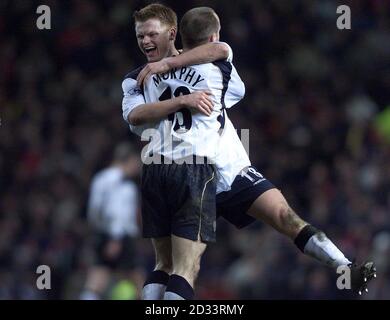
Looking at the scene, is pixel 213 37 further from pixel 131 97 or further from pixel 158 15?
pixel 131 97

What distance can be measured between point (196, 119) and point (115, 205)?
4144 millimetres

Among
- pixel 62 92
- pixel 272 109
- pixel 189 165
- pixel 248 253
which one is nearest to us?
pixel 189 165

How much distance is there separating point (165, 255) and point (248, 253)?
5.33m

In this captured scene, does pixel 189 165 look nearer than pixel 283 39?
Yes

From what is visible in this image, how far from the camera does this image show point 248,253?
13.0 m

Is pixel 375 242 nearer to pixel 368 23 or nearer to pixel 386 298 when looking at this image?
pixel 386 298

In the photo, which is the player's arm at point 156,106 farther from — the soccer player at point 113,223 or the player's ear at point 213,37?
the soccer player at point 113,223

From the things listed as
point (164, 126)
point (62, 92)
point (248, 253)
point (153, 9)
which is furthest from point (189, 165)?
point (62, 92)

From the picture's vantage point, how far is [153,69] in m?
7.50

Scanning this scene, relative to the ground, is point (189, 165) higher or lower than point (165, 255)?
higher

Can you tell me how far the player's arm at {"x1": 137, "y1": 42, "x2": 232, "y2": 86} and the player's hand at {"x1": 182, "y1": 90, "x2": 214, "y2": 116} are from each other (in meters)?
0.19

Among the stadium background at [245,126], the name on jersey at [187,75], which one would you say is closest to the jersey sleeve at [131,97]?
the name on jersey at [187,75]

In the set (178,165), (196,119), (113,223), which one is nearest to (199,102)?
(196,119)

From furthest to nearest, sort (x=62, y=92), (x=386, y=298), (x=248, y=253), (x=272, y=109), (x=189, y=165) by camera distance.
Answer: (x=62, y=92)
(x=272, y=109)
(x=248, y=253)
(x=386, y=298)
(x=189, y=165)
